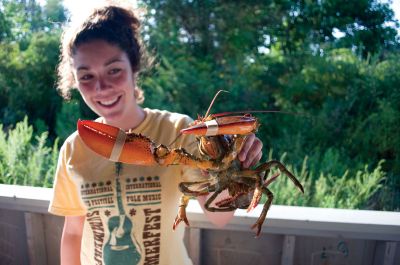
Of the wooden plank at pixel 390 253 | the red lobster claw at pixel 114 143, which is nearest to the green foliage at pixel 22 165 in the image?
the red lobster claw at pixel 114 143

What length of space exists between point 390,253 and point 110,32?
1427 millimetres

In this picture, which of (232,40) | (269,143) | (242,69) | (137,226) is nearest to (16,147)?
(137,226)

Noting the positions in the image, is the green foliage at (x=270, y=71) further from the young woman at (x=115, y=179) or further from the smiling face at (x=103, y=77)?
the smiling face at (x=103, y=77)

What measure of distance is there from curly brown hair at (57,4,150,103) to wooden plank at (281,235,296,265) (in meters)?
0.90

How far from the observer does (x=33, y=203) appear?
1.77 m

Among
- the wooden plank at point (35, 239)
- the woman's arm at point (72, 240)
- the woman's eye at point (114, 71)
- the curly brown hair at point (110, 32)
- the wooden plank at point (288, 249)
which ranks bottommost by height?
the wooden plank at point (35, 239)

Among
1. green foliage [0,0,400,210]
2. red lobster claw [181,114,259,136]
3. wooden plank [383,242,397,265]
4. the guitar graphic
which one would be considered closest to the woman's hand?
red lobster claw [181,114,259,136]

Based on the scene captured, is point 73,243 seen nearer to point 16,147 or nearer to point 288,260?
point 288,260

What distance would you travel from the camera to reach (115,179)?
1.17m

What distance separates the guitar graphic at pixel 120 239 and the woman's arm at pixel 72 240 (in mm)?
193

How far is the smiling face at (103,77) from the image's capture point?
45.9 inches

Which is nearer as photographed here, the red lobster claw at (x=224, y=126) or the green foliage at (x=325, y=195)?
the red lobster claw at (x=224, y=126)

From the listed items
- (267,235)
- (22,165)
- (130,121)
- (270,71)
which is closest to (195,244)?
(267,235)

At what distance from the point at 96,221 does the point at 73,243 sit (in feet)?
0.62
